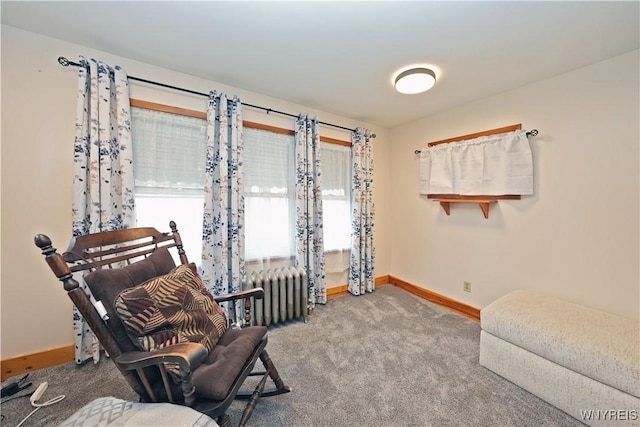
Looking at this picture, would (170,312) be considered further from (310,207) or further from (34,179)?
(310,207)

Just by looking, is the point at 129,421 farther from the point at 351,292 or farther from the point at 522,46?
the point at 522,46

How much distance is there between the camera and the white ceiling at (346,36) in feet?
4.48

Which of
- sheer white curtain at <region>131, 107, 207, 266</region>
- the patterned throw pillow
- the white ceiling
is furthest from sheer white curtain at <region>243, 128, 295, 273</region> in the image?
the patterned throw pillow

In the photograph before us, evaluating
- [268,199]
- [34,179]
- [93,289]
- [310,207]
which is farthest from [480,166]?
[34,179]

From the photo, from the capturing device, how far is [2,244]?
5.10ft

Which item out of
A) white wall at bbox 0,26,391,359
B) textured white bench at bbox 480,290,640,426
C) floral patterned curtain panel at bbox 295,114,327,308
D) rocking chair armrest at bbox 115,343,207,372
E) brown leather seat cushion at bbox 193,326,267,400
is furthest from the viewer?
floral patterned curtain panel at bbox 295,114,327,308

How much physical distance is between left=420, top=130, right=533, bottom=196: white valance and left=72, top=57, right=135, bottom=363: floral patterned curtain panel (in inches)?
117

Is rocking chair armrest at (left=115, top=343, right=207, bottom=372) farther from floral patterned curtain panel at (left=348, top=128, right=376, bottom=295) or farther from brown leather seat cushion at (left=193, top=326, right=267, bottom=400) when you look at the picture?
floral patterned curtain panel at (left=348, top=128, right=376, bottom=295)

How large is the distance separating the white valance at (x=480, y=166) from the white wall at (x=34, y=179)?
321cm

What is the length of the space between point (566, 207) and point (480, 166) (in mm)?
739

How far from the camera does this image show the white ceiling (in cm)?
137

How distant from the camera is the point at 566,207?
6.43ft

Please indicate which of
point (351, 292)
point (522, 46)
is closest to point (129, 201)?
point (351, 292)

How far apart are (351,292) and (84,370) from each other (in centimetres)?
255
